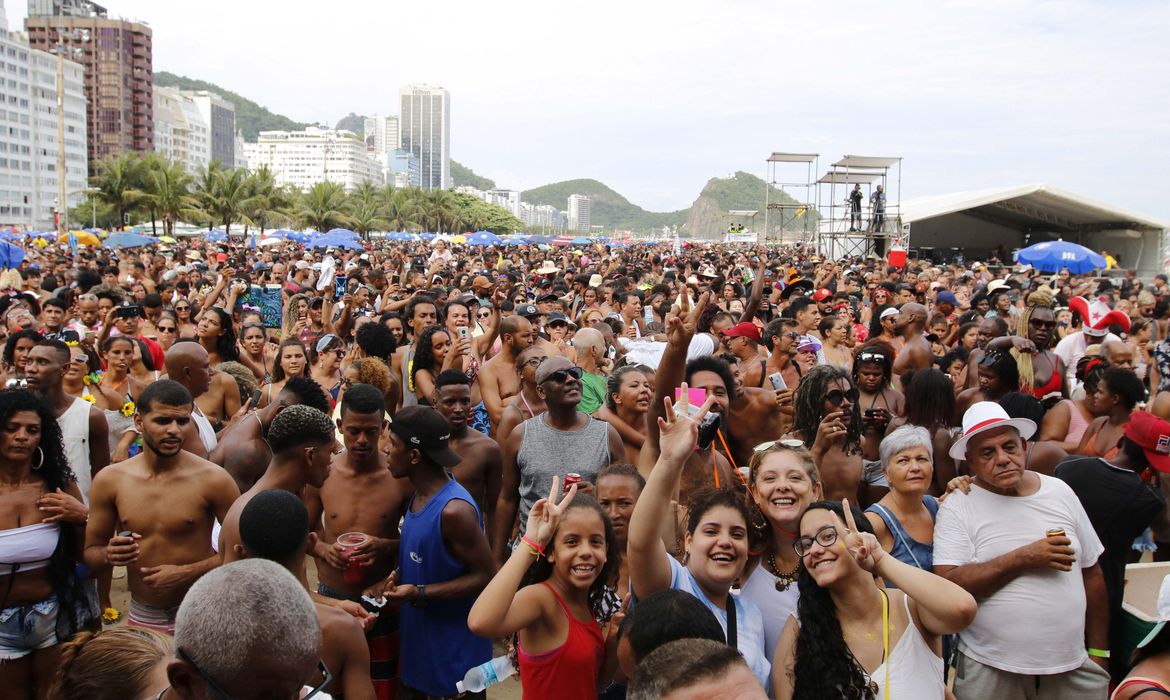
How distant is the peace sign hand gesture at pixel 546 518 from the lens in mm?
2863

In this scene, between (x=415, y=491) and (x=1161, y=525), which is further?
(x=1161, y=525)

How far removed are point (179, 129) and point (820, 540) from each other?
161 m

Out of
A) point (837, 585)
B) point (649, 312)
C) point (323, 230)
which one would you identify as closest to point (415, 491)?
point (837, 585)

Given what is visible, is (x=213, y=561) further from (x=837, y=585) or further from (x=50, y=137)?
(x=50, y=137)

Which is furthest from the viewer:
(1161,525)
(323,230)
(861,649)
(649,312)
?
(323,230)

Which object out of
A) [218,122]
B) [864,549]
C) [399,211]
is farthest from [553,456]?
[218,122]

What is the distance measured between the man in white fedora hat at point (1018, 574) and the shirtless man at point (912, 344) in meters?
4.14

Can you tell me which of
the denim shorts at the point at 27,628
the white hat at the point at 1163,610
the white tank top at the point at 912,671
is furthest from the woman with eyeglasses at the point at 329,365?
the white hat at the point at 1163,610

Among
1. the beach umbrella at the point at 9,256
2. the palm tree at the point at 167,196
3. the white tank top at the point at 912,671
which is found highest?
the palm tree at the point at 167,196

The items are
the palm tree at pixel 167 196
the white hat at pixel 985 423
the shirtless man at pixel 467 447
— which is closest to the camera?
the white hat at pixel 985 423

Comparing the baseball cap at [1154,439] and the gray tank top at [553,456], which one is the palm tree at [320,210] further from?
the baseball cap at [1154,439]

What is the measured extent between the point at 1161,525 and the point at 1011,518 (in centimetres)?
203

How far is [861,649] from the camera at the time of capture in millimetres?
2658

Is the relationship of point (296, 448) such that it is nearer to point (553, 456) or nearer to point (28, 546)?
point (28, 546)
